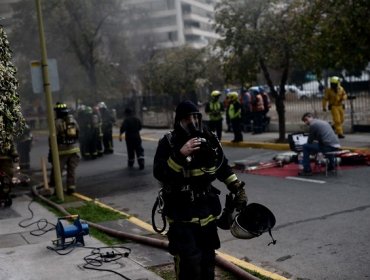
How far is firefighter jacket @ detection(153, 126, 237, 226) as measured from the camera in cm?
436

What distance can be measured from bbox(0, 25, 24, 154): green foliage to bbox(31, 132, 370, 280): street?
9.17 feet

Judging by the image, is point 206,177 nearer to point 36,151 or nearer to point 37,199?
point 37,199

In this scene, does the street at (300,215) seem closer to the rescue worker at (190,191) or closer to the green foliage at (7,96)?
the rescue worker at (190,191)

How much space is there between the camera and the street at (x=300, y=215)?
5.67m

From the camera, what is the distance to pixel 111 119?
1841cm

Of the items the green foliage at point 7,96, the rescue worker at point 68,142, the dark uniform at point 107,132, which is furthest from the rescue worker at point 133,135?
the green foliage at point 7,96

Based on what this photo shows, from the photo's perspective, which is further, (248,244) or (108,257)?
(248,244)

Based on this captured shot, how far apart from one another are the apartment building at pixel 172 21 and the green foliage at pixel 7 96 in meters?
11.9

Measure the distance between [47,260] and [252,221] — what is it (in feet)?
8.71

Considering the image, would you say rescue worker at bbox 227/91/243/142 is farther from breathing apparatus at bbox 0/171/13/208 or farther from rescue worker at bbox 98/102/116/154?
breathing apparatus at bbox 0/171/13/208

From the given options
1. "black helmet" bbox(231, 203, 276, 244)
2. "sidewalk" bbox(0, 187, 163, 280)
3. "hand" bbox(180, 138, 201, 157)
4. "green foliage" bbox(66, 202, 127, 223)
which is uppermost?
"hand" bbox(180, 138, 201, 157)

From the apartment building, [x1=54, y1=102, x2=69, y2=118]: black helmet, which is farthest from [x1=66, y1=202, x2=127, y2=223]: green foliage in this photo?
the apartment building

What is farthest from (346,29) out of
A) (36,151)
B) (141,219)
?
(36,151)

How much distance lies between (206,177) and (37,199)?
650cm
